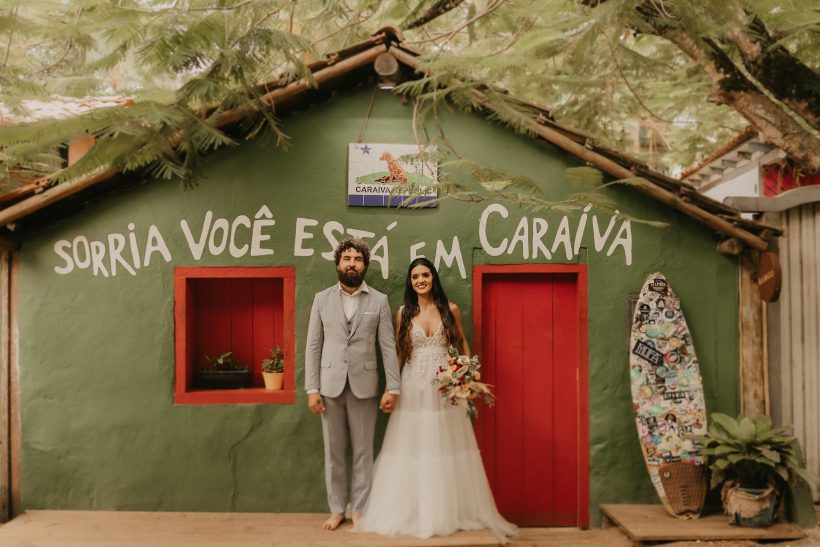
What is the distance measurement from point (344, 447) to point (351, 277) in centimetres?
138

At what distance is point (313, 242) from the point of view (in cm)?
564

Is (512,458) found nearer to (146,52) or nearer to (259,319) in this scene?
(259,319)

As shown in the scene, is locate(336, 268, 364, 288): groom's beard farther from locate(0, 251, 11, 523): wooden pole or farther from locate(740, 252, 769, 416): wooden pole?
locate(740, 252, 769, 416): wooden pole

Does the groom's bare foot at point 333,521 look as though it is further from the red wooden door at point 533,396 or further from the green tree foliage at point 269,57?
the green tree foliage at point 269,57

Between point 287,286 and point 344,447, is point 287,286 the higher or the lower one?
the higher one

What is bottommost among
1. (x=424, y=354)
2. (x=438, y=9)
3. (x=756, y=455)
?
(x=756, y=455)

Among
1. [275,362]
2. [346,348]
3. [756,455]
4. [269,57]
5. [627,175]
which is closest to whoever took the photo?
[269,57]

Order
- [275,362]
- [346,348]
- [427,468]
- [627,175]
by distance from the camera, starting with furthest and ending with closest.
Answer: [275,362], [627,175], [346,348], [427,468]

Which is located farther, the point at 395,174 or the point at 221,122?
the point at 395,174

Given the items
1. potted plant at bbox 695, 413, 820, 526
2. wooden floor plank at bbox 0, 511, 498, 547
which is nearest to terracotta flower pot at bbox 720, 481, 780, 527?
potted plant at bbox 695, 413, 820, 526

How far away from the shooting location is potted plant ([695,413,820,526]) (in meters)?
4.93

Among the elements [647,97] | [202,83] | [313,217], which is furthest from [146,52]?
[647,97]

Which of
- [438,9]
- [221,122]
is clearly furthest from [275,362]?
[438,9]

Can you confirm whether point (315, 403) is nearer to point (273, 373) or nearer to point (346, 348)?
point (346, 348)
